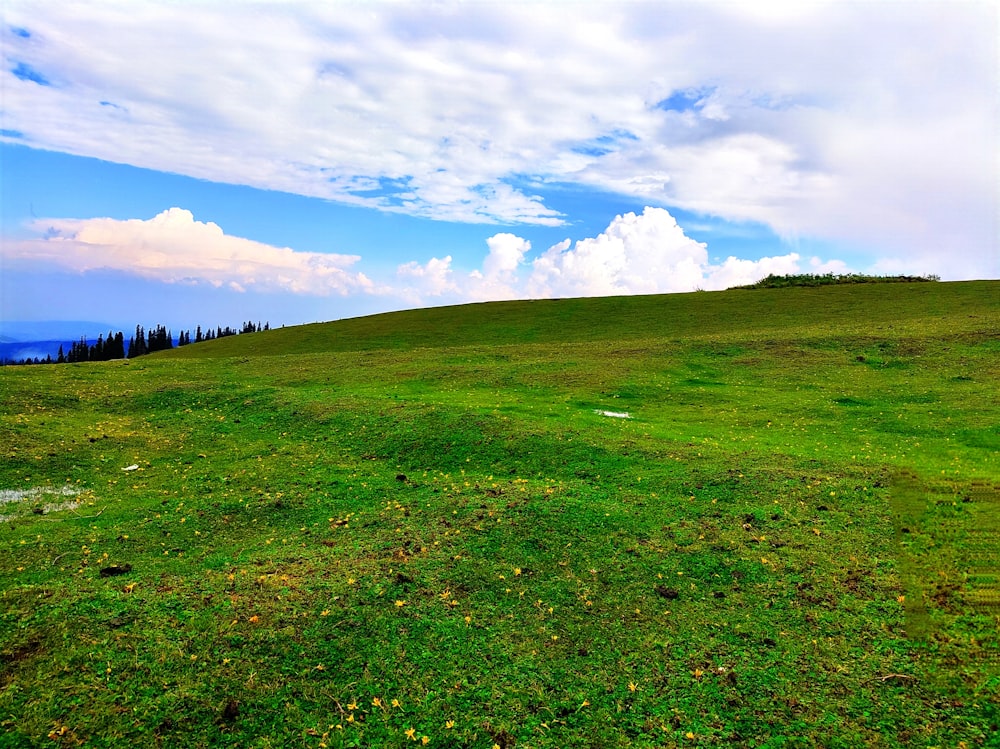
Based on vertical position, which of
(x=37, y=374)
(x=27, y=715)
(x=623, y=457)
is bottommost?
(x=27, y=715)

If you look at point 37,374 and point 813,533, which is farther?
point 37,374

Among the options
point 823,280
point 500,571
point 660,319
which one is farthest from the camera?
point 823,280

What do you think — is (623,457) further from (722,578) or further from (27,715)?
(27,715)

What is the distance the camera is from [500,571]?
1234 cm

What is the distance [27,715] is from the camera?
7969 millimetres

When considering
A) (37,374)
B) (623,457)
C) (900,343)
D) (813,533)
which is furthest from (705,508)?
(37,374)

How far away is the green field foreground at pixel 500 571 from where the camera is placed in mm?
8422

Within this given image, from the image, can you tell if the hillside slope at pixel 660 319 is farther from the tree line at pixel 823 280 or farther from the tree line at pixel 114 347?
the tree line at pixel 114 347

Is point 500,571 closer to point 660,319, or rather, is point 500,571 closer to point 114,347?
point 660,319

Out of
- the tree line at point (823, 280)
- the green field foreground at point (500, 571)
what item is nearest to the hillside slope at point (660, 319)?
the tree line at point (823, 280)

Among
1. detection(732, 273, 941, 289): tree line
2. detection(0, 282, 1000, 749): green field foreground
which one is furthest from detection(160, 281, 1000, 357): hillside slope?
detection(0, 282, 1000, 749): green field foreground

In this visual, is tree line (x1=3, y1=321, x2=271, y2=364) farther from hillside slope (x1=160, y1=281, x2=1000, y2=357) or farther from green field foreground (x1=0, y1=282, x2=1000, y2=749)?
green field foreground (x1=0, y1=282, x2=1000, y2=749)

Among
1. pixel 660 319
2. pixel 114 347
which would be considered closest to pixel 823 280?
pixel 660 319

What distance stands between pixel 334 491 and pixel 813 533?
43.6 ft
